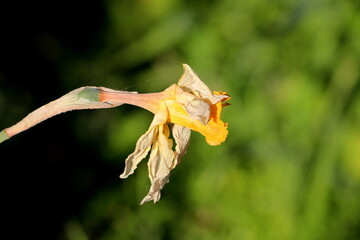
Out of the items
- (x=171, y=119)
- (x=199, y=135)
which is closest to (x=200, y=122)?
(x=171, y=119)

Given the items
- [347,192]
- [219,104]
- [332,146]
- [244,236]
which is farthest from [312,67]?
[219,104]

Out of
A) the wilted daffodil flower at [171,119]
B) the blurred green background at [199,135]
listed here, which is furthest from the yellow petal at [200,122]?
the blurred green background at [199,135]

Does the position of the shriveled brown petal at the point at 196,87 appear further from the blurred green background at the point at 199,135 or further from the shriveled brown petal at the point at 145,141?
the blurred green background at the point at 199,135

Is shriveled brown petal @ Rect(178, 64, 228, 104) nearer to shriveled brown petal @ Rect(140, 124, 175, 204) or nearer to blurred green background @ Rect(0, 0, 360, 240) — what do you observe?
shriveled brown petal @ Rect(140, 124, 175, 204)

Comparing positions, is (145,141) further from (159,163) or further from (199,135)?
(199,135)

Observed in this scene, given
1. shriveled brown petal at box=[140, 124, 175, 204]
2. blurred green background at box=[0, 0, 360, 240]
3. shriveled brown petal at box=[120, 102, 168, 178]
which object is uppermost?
blurred green background at box=[0, 0, 360, 240]

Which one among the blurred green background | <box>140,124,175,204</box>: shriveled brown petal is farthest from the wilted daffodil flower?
the blurred green background
